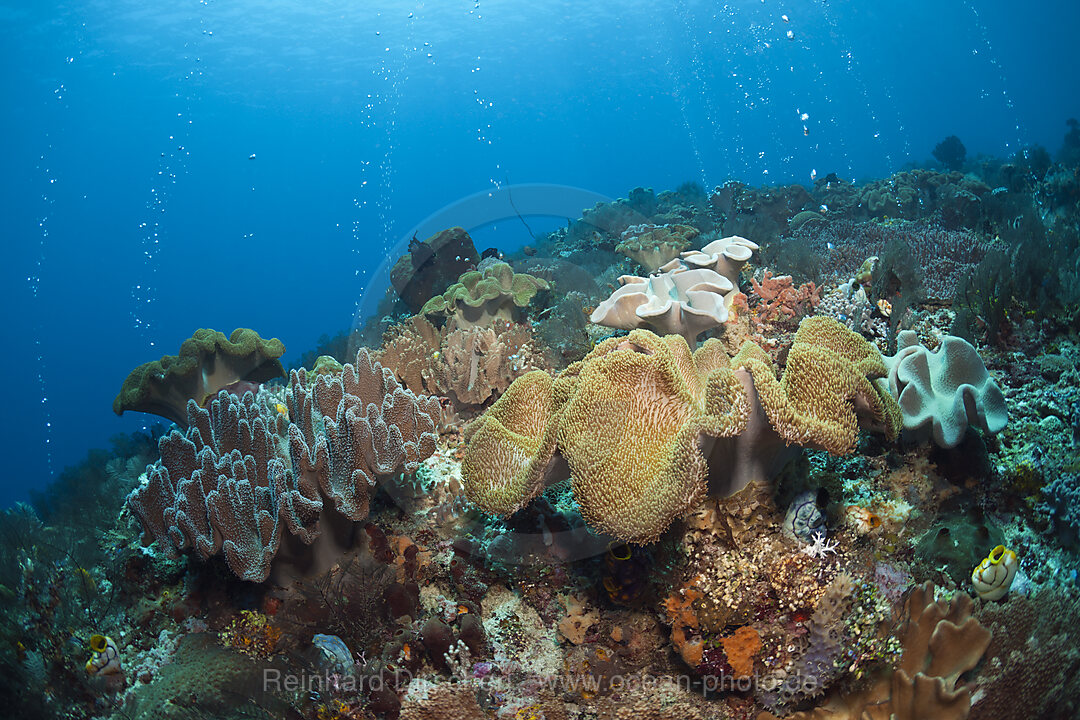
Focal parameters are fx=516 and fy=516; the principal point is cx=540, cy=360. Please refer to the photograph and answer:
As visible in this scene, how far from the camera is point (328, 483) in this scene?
3.09 metres

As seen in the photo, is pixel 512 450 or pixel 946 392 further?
pixel 946 392

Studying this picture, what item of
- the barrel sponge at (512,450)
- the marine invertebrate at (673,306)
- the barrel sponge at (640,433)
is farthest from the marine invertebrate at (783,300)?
the barrel sponge at (512,450)

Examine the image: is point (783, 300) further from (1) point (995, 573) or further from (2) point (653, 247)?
(1) point (995, 573)

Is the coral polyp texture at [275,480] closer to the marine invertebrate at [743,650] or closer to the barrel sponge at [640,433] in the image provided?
the barrel sponge at [640,433]

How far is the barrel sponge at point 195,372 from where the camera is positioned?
17.4ft

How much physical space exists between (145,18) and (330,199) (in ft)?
294

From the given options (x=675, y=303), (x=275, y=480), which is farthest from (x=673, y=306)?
(x=275, y=480)

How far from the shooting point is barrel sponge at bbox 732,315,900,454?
213 centimetres

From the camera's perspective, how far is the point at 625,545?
2.82 m

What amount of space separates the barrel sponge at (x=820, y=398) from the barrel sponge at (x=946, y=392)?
27.9 inches

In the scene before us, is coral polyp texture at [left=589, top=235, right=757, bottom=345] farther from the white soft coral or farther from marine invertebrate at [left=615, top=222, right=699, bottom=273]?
marine invertebrate at [left=615, top=222, right=699, bottom=273]

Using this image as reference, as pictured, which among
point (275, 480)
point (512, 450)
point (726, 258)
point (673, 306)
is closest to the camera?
point (512, 450)

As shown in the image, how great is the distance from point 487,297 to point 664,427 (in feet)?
14.4

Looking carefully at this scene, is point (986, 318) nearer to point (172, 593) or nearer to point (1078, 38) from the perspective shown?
point (172, 593)
